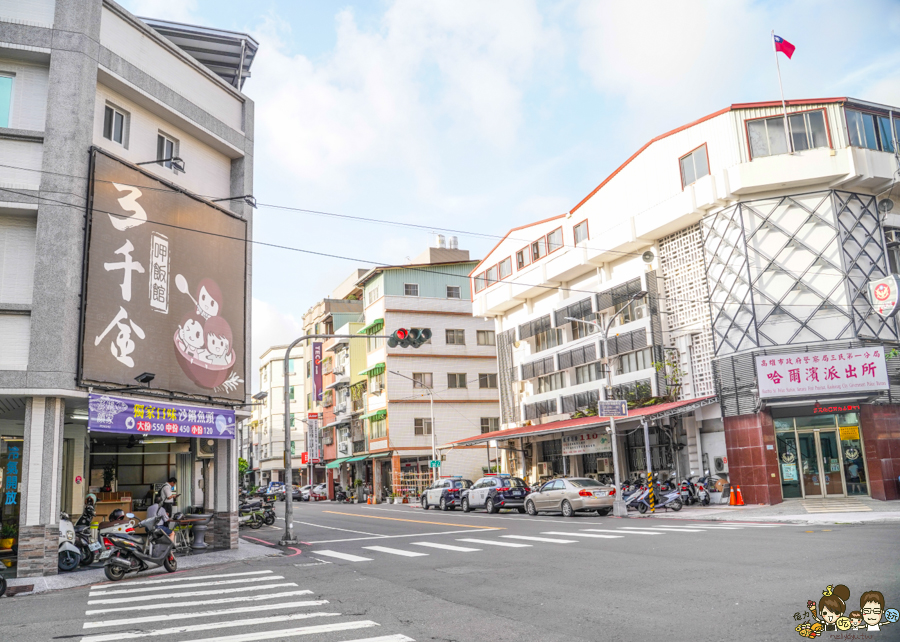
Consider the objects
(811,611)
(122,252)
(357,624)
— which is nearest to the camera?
(811,611)

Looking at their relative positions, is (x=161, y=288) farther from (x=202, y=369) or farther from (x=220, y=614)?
(x=220, y=614)

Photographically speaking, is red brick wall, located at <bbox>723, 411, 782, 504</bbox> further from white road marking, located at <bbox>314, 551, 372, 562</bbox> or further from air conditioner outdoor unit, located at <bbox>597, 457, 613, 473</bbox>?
white road marking, located at <bbox>314, 551, 372, 562</bbox>

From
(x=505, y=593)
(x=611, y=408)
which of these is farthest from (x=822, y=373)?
(x=505, y=593)

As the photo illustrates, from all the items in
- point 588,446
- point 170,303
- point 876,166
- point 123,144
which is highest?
point 876,166

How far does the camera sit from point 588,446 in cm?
3756

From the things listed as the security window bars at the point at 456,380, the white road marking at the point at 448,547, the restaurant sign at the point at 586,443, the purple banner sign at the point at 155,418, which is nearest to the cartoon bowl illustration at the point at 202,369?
the purple banner sign at the point at 155,418

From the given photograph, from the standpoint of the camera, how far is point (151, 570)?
15891 millimetres

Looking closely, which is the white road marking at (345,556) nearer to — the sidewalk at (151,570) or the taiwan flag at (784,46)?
the sidewalk at (151,570)

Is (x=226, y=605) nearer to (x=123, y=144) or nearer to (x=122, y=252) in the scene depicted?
(x=122, y=252)

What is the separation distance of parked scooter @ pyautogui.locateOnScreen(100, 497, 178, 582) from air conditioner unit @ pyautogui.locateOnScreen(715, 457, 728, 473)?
73.0 ft

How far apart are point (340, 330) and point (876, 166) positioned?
49.8 m

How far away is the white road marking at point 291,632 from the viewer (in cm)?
790

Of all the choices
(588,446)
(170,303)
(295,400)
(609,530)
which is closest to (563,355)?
(588,446)

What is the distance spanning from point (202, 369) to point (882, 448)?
2385 centimetres
